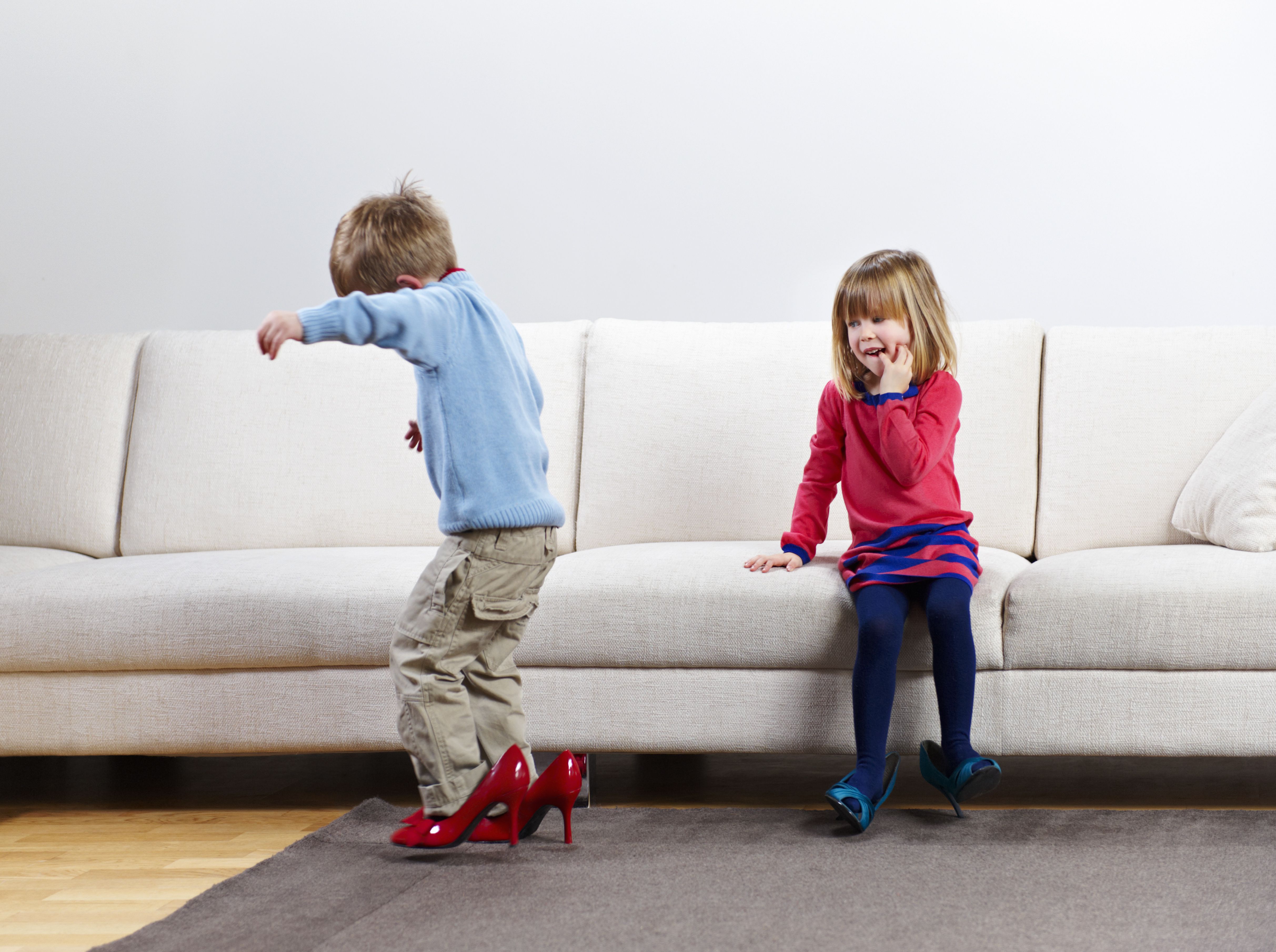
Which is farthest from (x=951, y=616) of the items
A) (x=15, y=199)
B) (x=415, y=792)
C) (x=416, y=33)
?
(x=15, y=199)

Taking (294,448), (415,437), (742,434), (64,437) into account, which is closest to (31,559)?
(64,437)

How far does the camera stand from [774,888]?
4.38 feet

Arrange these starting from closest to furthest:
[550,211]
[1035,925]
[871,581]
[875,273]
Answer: [1035,925]
[871,581]
[875,273]
[550,211]

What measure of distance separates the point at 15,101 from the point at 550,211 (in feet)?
4.56

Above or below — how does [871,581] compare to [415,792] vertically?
above

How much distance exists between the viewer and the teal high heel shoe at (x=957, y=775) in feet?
4.92

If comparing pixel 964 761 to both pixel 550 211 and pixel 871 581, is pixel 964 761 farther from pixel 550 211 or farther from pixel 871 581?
pixel 550 211

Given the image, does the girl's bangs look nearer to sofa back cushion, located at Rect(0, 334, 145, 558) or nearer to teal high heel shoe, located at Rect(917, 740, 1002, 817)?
teal high heel shoe, located at Rect(917, 740, 1002, 817)

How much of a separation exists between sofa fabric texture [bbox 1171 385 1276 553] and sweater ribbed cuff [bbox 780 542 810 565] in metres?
0.65

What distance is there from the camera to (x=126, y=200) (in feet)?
9.44

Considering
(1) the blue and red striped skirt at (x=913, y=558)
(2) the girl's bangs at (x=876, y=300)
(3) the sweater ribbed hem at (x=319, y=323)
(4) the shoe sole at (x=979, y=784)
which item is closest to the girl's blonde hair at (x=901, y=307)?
(2) the girl's bangs at (x=876, y=300)

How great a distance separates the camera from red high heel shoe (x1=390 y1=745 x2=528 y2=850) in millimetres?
1466

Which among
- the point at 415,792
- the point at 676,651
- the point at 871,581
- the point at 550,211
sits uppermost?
the point at 550,211

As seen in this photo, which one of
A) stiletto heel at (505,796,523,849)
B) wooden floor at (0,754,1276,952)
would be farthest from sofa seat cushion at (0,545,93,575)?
stiletto heel at (505,796,523,849)
